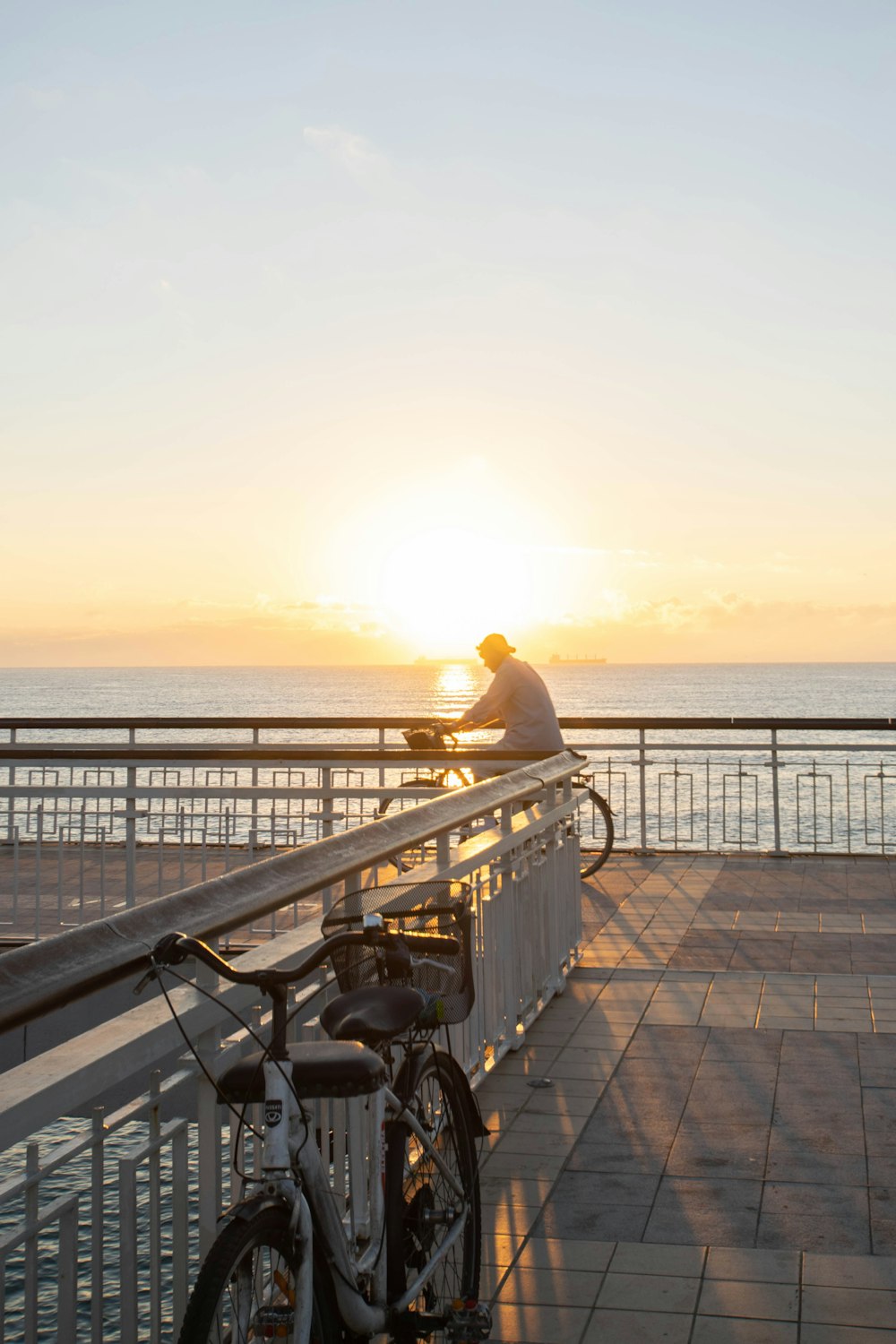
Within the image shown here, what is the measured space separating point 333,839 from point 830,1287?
67.7 inches

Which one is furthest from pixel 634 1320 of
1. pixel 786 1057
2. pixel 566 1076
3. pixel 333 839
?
pixel 786 1057

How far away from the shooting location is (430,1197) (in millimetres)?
3162

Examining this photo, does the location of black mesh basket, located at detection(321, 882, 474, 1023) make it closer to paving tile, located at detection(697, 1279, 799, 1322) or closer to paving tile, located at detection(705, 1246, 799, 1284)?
paving tile, located at detection(697, 1279, 799, 1322)

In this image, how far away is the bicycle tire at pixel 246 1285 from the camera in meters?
2.01

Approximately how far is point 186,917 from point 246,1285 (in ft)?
2.02

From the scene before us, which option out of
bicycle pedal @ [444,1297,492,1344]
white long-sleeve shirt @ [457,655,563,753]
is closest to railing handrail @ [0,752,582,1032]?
bicycle pedal @ [444,1297,492,1344]

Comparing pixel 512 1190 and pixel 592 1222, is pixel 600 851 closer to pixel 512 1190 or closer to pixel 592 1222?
pixel 512 1190

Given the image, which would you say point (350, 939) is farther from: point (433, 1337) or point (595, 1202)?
point (595, 1202)

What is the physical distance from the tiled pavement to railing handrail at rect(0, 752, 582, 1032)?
1.19 meters

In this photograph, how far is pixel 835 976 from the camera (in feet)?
24.4

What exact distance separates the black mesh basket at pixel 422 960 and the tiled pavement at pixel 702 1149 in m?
0.88

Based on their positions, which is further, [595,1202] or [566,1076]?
[566,1076]

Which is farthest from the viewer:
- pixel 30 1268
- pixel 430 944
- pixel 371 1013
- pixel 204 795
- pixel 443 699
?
pixel 443 699

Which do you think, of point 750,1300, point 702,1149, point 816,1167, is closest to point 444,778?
point 702,1149
